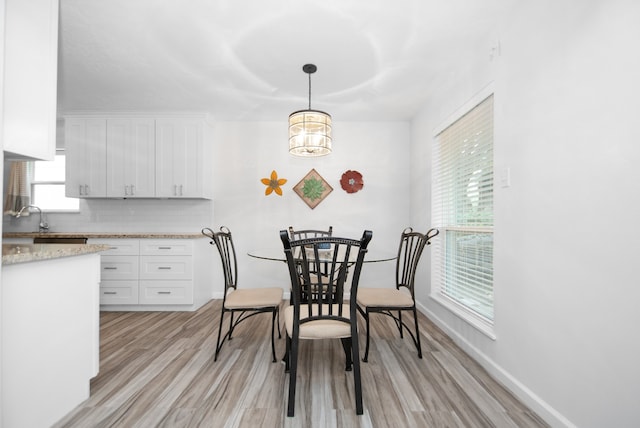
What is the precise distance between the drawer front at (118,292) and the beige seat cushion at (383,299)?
9.55 ft

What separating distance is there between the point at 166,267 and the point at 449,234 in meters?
3.33

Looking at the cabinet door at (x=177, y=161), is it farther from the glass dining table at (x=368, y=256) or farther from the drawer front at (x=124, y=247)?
the glass dining table at (x=368, y=256)

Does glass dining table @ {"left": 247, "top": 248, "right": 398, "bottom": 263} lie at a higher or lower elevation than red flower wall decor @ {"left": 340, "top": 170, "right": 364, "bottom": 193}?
lower

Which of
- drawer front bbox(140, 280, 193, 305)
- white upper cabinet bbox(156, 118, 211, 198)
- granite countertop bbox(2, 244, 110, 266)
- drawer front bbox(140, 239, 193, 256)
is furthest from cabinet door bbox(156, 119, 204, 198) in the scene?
granite countertop bbox(2, 244, 110, 266)

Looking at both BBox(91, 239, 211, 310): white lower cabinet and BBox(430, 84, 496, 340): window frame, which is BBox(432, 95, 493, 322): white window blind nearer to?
BBox(430, 84, 496, 340): window frame

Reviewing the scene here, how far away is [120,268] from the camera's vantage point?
372 cm

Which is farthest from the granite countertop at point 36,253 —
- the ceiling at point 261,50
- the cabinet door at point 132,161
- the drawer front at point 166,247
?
the cabinet door at point 132,161

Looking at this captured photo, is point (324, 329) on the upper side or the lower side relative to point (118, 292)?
upper

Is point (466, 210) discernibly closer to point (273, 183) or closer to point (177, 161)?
point (273, 183)

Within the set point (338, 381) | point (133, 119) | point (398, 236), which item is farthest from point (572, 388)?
point (133, 119)

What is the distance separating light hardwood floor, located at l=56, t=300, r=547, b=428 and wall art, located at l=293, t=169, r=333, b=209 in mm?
1998

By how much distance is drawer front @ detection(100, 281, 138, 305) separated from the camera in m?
3.72

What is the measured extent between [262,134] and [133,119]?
5.48 feet

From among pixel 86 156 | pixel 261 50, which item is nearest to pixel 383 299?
pixel 261 50
